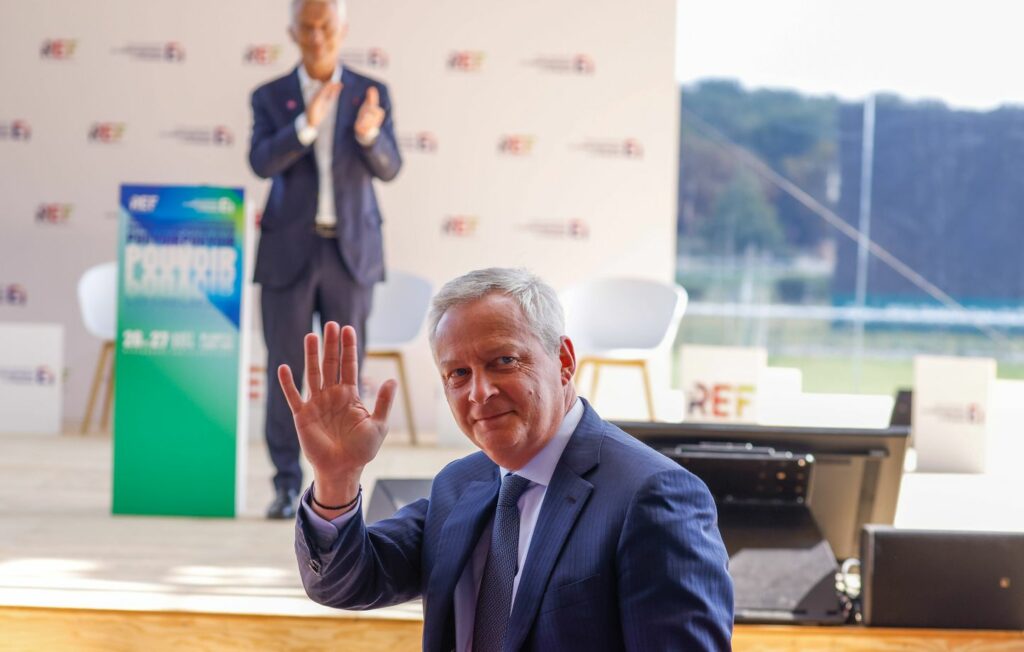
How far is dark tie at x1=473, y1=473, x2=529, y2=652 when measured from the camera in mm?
1837

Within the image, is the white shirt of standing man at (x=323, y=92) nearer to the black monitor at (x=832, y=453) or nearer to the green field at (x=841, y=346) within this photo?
the black monitor at (x=832, y=453)

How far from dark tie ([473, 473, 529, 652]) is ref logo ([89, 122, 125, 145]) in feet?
19.9

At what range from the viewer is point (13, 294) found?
24.3ft

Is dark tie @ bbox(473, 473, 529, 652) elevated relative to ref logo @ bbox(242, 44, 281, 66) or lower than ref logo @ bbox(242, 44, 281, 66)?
lower

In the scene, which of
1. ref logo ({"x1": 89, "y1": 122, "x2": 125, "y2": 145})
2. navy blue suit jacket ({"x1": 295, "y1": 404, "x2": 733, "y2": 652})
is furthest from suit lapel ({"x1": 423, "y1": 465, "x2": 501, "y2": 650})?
ref logo ({"x1": 89, "y1": 122, "x2": 125, "y2": 145})

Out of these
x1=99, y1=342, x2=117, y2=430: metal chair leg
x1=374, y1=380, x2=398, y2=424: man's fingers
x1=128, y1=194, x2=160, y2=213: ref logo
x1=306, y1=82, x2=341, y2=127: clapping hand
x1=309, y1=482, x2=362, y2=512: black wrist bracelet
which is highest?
x1=306, y1=82, x2=341, y2=127: clapping hand

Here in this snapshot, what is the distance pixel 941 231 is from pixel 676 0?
3443 mm

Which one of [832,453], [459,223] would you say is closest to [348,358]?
[832,453]

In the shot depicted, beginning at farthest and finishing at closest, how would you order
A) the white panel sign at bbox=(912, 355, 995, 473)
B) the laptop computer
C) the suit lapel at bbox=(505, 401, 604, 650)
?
1. the white panel sign at bbox=(912, 355, 995, 473)
2. the laptop computer
3. the suit lapel at bbox=(505, 401, 604, 650)

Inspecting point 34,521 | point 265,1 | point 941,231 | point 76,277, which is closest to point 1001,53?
point 941,231

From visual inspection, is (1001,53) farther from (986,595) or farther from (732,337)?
(986,595)

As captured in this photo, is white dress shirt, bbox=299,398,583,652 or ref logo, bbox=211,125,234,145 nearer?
white dress shirt, bbox=299,398,583,652

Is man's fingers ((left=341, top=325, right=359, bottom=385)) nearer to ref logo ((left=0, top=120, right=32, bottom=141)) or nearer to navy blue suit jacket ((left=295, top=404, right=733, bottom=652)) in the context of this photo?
navy blue suit jacket ((left=295, top=404, right=733, bottom=652))

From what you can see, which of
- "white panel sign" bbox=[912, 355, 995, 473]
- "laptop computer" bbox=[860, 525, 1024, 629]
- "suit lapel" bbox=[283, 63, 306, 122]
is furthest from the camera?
"white panel sign" bbox=[912, 355, 995, 473]
